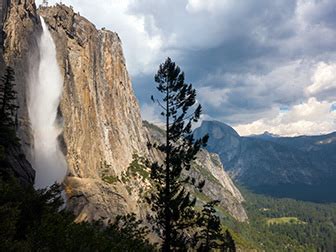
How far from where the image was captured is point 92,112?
121 meters

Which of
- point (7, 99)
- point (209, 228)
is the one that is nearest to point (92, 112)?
point (7, 99)

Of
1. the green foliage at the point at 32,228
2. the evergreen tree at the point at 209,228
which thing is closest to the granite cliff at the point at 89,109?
the evergreen tree at the point at 209,228

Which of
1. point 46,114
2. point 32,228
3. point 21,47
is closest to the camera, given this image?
point 32,228

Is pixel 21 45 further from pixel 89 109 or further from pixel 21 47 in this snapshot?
pixel 89 109

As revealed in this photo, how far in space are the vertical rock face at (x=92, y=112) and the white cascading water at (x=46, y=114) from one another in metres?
2.67

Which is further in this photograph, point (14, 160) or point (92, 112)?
point (92, 112)

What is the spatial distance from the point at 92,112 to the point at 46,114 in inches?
927

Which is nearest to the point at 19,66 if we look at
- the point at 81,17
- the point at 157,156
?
the point at 81,17

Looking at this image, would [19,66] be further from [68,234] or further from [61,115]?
[68,234]

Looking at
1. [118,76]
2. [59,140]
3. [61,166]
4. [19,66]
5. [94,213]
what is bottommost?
[94,213]

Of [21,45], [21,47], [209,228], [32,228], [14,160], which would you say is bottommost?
[209,228]

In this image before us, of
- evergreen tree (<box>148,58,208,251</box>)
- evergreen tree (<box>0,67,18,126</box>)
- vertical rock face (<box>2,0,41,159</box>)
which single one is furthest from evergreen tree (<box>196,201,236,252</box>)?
vertical rock face (<box>2,0,41,159</box>)

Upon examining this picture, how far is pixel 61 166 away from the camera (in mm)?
94375

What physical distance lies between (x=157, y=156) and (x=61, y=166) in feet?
330
